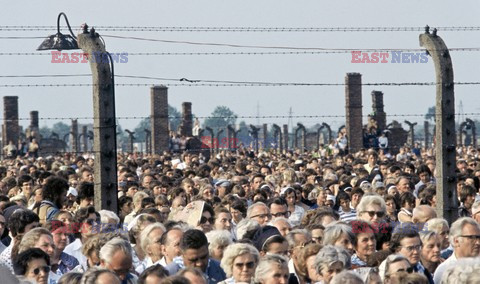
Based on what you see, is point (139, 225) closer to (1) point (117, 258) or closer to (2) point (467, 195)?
(1) point (117, 258)

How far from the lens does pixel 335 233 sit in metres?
11.8

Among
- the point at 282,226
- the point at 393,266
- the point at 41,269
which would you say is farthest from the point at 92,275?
the point at 282,226

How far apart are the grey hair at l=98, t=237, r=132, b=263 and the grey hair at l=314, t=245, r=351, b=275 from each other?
1.51 meters

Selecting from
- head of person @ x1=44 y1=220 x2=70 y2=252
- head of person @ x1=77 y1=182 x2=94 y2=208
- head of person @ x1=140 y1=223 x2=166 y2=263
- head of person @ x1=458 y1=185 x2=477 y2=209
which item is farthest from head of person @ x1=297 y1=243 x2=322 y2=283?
head of person @ x1=458 y1=185 x2=477 y2=209

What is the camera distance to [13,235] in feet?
40.9

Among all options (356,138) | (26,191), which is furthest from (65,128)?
(26,191)

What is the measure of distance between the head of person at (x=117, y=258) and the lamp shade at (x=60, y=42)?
4.62 m

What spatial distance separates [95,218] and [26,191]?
5337 millimetres

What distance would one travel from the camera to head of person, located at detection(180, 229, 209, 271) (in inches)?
427

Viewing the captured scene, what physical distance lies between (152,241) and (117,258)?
1319 millimetres

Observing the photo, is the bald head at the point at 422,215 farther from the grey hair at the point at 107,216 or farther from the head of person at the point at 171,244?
the head of person at the point at 171,244

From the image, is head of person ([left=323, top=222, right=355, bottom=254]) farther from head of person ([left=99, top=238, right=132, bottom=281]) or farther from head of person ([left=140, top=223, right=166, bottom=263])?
head of person ([left=99, top=238, right=132, bottom=281])

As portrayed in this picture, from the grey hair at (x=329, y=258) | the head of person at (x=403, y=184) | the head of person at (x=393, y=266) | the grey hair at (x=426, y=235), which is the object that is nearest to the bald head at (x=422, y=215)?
the grey hair at (x=426, y=235)

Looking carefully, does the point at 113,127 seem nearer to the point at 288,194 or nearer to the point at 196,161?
the point at 288,194
